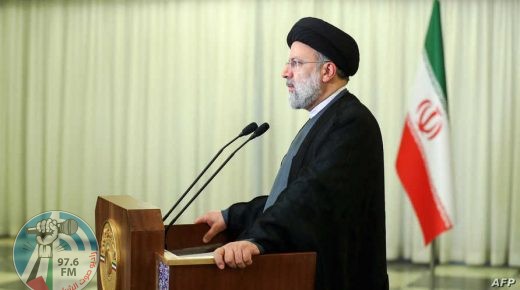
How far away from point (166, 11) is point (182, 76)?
2.15 ft

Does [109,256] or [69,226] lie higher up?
[109,256]

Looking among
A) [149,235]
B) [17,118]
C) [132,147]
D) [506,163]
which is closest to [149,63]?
[132,147]

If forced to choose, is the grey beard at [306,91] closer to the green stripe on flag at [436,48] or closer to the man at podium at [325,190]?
the man at podium at [325,190]

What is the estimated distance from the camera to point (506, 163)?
271 inches

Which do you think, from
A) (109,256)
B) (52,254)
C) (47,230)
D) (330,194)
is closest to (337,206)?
(330,194)

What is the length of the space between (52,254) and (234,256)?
3571 mm

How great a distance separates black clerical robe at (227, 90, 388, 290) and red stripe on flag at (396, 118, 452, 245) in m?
2.19

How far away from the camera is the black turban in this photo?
2.69 metres

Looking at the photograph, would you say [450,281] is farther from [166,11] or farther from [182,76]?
[166,11]

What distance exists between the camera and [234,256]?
84.2 inches

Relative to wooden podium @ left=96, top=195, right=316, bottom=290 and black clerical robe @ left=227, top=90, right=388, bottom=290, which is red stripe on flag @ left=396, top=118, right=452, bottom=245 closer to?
black clerical robe @ left=227, top=90, right=388, bottom=290

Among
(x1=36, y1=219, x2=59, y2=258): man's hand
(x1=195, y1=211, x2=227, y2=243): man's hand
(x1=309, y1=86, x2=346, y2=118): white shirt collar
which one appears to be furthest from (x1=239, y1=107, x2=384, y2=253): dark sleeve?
(x1=36, y1=219, x2=59, y2=258): man's hand

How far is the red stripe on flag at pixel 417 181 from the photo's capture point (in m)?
4.73

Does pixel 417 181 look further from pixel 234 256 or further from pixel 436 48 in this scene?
pixel 234 256
